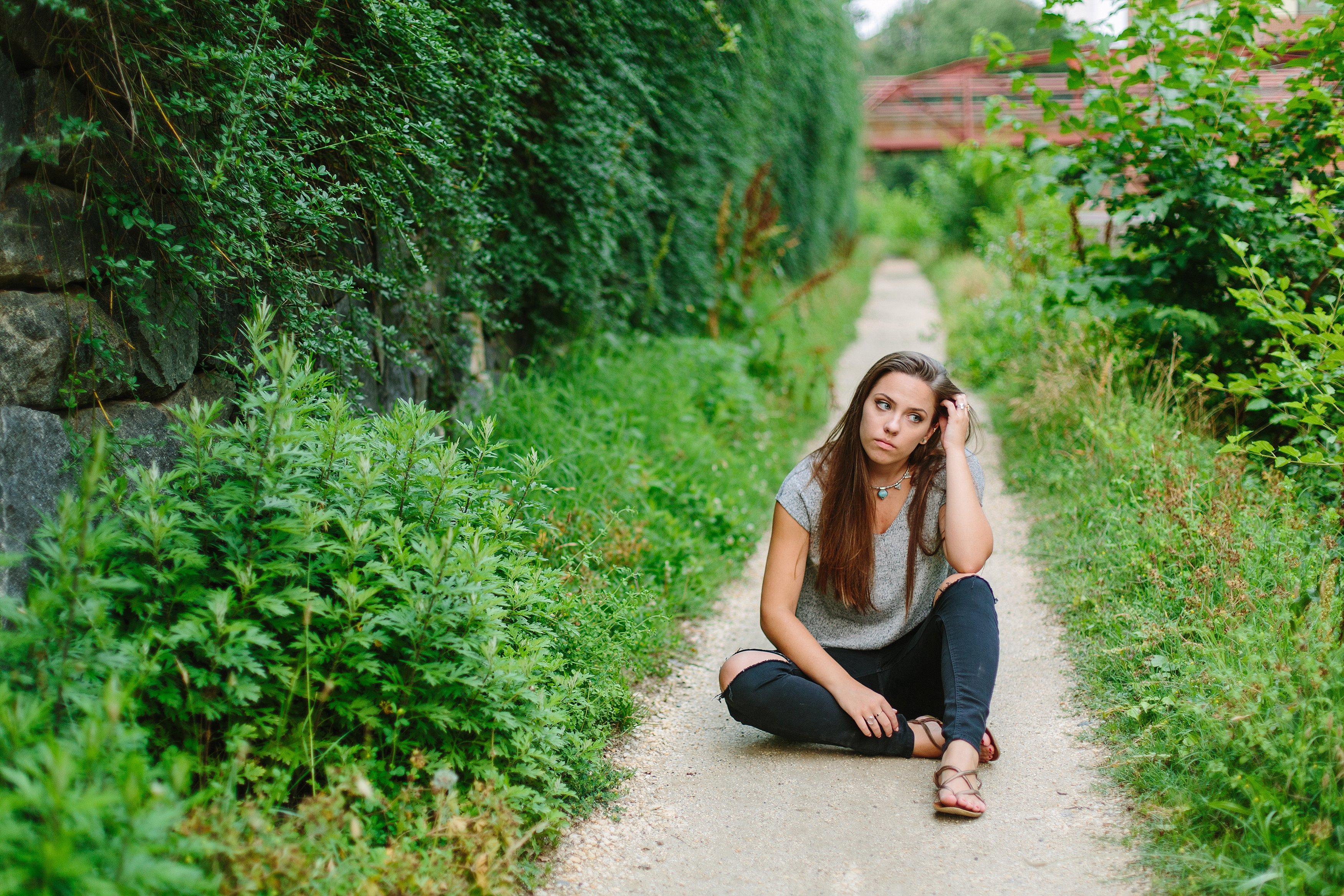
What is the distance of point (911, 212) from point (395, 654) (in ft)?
76.4

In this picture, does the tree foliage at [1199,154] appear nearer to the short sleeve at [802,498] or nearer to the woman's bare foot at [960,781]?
the short sleeve at [802,498]

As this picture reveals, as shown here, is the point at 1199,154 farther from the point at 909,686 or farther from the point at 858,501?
the point at 909,686

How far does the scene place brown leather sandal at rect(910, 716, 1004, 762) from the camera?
2.73 metres

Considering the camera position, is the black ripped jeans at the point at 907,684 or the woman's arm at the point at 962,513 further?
the woman's arm at the point at 962,513

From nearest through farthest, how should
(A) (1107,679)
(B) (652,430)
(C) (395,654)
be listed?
(C) (395,654) < (A) (1107,679) < (B) (652,430)

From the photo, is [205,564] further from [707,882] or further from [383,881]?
[707,882]

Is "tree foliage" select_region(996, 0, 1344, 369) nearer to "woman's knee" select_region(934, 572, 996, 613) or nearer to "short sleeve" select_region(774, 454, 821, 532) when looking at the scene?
"woman's knee" select_region(934, 572, 996, 613)

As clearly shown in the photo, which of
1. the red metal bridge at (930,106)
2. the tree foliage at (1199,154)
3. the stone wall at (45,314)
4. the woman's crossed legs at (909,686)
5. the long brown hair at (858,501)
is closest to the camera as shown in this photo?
the stone wall at (45,314)

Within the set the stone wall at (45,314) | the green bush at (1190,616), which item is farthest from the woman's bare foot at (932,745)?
the stone wall at (45,314)

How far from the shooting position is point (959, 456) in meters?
2.87

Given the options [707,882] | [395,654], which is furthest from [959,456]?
[395,654]

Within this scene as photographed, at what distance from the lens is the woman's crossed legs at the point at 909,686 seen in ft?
8.61

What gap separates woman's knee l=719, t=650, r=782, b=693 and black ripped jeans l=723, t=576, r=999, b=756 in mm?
15

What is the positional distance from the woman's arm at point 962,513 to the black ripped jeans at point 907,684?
0.08m
